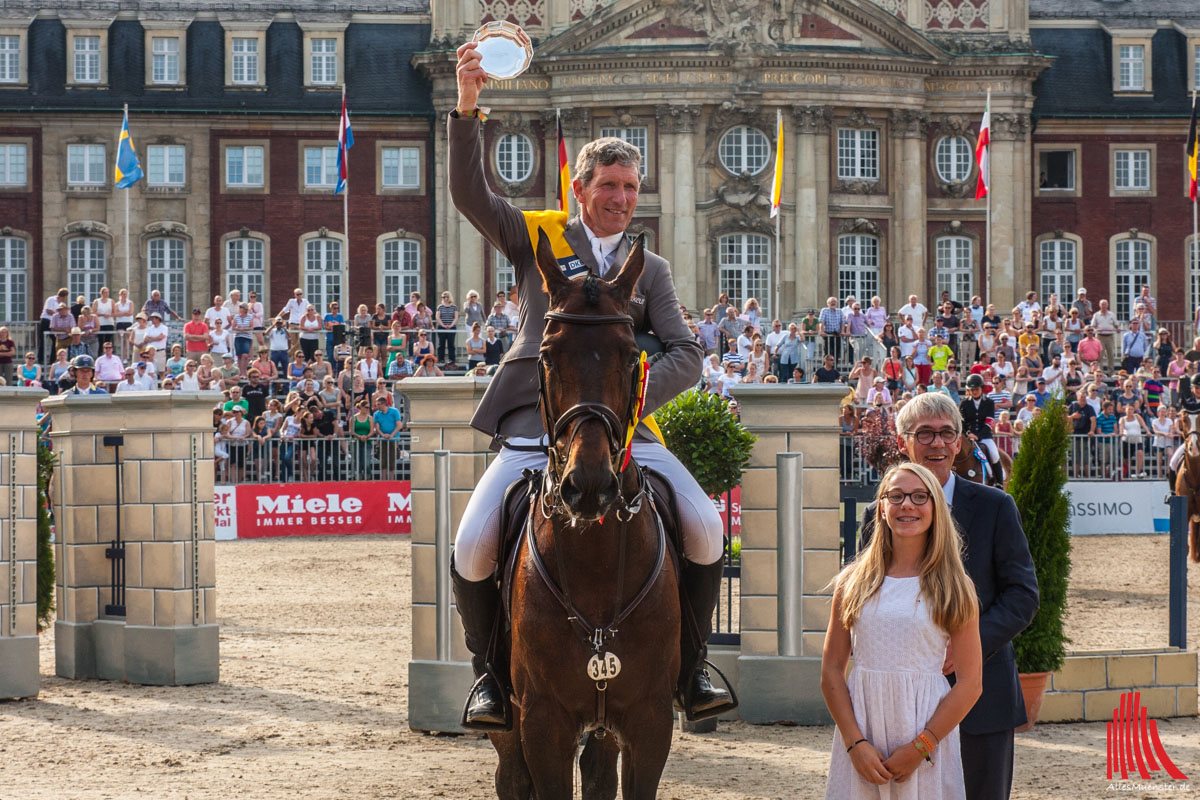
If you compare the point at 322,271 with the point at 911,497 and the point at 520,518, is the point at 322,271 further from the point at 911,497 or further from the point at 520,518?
the point at 911,497

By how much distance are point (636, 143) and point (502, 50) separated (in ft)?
129

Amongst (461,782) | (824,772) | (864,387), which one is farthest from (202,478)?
(864,387)

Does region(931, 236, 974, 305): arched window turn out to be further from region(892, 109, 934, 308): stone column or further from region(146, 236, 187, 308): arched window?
region(146, 236, 187, 308): arched window

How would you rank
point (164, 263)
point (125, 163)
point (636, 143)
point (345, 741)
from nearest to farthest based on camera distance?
point (345, 741) → point (125, 163) → point (636, 143) → point (164, 263)

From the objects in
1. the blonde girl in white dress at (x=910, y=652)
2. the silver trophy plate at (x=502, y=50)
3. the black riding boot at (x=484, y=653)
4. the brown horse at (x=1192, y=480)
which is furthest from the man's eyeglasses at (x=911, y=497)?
the brown horse at (x=1192, y=480)

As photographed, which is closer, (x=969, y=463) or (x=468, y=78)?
(x=468, y=78)

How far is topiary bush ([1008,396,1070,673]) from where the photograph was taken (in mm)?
10383

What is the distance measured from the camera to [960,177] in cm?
4791

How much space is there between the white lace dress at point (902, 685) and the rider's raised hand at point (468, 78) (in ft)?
7.40

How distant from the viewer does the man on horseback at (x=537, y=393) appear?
646cm

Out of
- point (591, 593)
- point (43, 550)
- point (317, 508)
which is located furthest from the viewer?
point (317, 508)

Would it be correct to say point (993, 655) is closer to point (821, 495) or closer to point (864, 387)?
point (821, 495)

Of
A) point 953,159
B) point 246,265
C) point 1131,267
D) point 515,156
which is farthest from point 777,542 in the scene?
point 1131,267

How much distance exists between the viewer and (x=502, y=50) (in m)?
6.71
